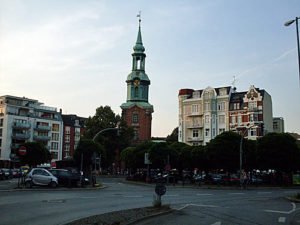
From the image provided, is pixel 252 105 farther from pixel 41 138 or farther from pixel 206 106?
pixel 41 138

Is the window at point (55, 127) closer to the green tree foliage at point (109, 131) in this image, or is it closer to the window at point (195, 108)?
the green tree foliage at point (109, 131)

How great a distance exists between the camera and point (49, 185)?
1308 inches

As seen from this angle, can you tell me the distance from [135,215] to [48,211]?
3.85m

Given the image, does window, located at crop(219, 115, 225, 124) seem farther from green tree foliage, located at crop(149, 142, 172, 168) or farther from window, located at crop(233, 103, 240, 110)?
green tree foliage, located at crop(149, 142, 172, 168)

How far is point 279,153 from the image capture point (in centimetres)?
5166

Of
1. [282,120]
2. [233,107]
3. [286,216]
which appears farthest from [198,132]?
[286,216]

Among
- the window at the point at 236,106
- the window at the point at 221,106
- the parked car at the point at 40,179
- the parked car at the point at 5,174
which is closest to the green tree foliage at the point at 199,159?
the parked car at the point at 5,174

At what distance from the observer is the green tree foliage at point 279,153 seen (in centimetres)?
5178

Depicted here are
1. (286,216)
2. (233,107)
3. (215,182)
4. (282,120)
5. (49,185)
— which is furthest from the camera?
(282,120)

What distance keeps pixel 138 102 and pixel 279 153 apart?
5734 centimetres

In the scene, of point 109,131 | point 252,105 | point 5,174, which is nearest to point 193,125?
point 252,105

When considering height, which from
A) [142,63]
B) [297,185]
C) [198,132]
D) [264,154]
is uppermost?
[142,63]

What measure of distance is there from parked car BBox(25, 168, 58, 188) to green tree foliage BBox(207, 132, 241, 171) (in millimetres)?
23458

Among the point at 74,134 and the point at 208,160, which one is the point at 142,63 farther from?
the point at 208,160
